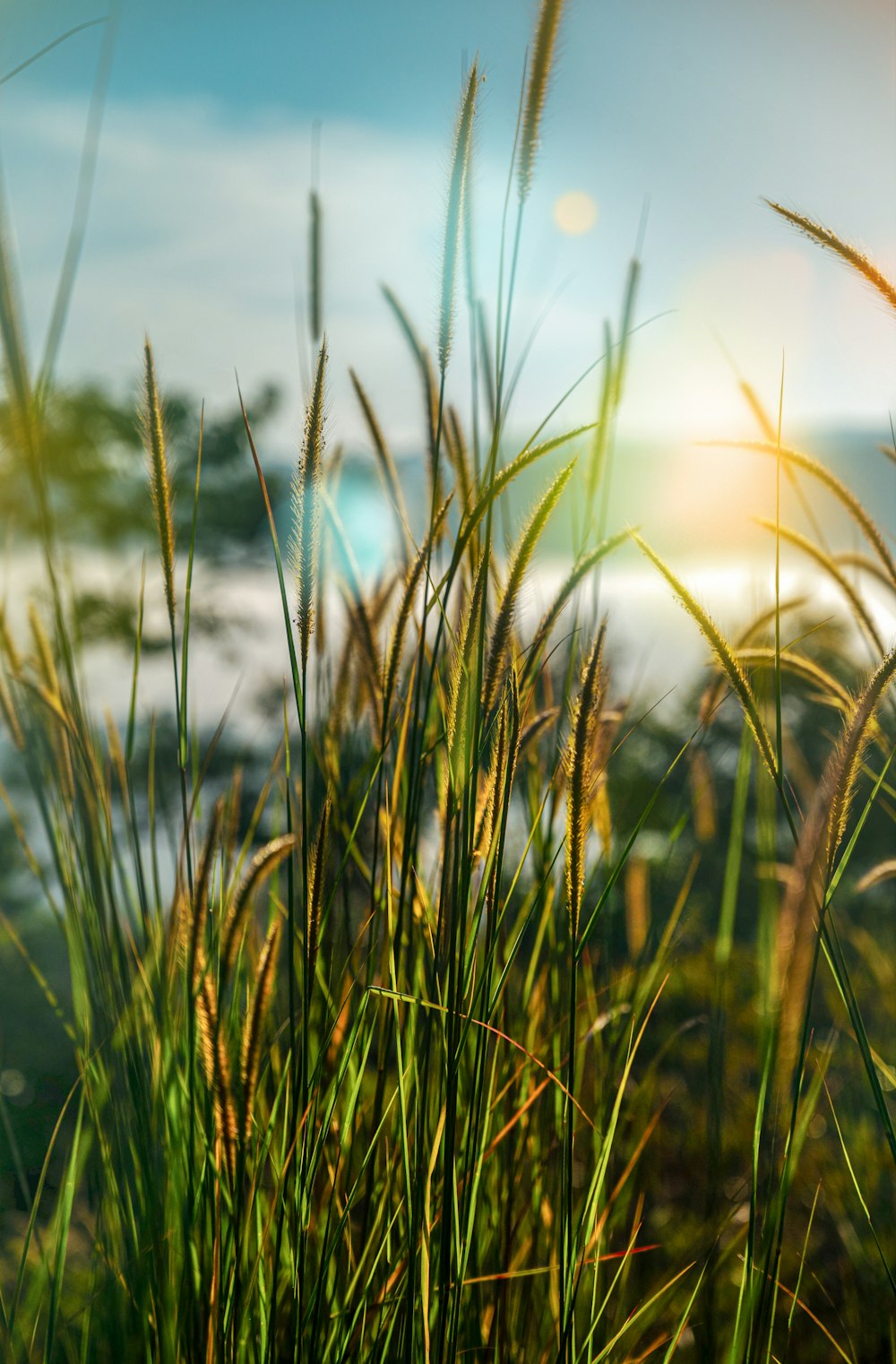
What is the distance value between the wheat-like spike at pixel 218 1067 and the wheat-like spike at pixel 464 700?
0.26 m

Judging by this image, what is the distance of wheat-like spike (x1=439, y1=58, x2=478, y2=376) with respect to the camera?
0.57 meters

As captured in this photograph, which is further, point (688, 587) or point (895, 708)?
point (895, 708)

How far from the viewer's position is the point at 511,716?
54 cm

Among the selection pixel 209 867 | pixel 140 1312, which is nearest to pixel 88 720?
pixel 209 867

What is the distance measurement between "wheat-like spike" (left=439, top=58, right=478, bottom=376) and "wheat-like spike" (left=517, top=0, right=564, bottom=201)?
0.05 metres

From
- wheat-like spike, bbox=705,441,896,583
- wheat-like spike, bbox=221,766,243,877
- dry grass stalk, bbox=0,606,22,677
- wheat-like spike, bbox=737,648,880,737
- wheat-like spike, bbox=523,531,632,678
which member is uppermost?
wheat-like spike, bbox=705,441,896,583

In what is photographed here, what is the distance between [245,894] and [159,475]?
300mm

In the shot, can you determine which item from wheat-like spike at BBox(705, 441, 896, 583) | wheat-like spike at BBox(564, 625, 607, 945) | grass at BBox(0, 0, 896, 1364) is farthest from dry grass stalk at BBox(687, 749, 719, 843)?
wheat-like spike at BBox(564, 625, 607, 945)

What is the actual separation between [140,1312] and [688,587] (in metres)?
0.67

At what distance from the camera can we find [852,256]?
0.58m

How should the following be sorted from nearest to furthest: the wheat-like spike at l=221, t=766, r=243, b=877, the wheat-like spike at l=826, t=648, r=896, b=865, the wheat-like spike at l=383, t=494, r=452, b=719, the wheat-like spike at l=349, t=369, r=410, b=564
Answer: the wheat-like spike at l=826, t=648, r=896, b=865
the wheat-like spike at l=383, t=494, r=452, b=719
the wheat-like spike at l=349, t=369, r=410, b=564
the wheat-like spike at l=221, t=766, r=243, b=877

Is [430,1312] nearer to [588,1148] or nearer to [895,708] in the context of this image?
[588,1148]

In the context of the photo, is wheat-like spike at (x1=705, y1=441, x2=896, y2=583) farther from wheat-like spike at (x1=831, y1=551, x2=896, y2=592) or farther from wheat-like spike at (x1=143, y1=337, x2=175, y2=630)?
wheat-like spike at (x1=143, y1=337, x2=175, y2=630)

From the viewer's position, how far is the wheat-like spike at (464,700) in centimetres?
55
